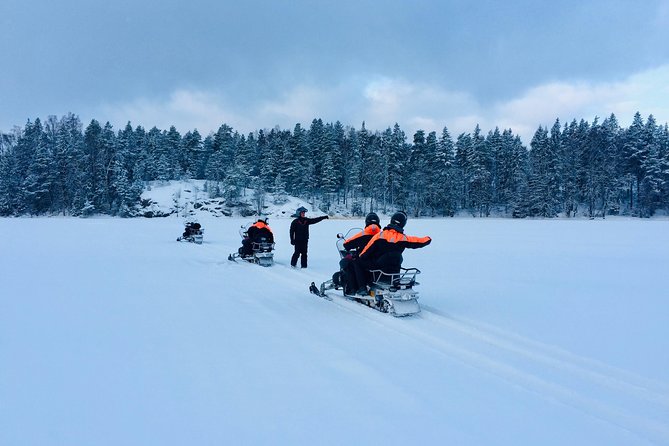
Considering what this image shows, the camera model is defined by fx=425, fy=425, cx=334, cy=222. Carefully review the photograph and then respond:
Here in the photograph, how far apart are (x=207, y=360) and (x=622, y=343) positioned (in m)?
5.36

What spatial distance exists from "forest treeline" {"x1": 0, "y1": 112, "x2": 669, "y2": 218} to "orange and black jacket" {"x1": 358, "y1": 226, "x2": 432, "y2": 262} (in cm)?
5571

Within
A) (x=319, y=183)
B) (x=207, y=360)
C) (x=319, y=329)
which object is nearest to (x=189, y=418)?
(x=207, y=360)

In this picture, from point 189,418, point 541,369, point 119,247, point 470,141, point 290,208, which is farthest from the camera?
point 470,141

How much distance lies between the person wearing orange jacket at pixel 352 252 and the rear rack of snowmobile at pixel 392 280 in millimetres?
415

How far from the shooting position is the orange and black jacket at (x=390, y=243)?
274 inches

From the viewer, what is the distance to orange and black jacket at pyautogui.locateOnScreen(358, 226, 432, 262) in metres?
6.95

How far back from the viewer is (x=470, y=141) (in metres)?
68.1

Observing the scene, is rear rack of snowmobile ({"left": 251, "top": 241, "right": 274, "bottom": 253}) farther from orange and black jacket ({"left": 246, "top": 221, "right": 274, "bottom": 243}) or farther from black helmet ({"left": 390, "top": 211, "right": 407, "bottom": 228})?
black helmet ({"left": 390, "top": 211, "right": 407, "bottom": 228})

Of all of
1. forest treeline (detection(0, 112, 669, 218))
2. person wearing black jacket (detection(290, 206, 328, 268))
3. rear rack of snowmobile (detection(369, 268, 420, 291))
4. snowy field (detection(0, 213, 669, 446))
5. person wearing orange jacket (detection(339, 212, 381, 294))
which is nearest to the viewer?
snowy field (detection(0, 213, 669, 446))

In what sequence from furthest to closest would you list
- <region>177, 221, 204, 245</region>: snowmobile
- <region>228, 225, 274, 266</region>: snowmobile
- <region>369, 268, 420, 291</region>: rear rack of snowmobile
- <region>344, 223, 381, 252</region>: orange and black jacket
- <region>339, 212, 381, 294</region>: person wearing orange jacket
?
<region>177, 221, 204, 245</region>: snowmobile → <region>228, 225, 274, 266</region>: snowmobile → <region>344, 223, 381, 252</region>: orange and black jacket → <region>339, 212, 381, 294</region>: person wearing orange jacket → <region>369, 268, 420, 291</region>: rear rack of snowmobile

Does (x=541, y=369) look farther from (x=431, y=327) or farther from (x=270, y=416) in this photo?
(x=270, y=416)

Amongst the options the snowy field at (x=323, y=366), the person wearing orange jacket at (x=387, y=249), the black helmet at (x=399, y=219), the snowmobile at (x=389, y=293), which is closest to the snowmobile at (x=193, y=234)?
the snowy field at (x=323, y=366)

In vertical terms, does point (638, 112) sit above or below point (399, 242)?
above

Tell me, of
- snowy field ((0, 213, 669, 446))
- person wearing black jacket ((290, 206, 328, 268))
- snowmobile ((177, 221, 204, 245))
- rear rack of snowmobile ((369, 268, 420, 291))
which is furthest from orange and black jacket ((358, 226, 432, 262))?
snowmobile ((177, 221, 204, 245))
